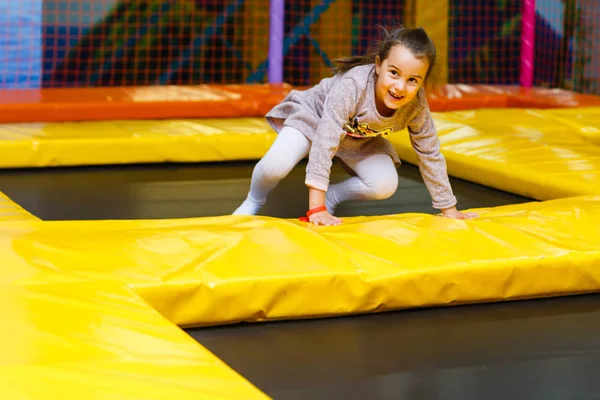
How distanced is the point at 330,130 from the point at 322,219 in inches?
9.0

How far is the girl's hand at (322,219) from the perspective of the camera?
2.22m

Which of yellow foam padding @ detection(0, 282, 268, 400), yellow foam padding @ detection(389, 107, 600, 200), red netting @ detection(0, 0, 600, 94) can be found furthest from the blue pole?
yellow foam padding @ detection(0, 282, 268, 400)

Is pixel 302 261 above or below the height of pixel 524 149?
below

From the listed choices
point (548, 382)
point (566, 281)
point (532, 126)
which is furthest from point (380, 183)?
point (532, 126)

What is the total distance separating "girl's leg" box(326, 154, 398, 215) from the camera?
8.24ft

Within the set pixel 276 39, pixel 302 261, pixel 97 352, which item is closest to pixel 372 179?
pixel 302 261

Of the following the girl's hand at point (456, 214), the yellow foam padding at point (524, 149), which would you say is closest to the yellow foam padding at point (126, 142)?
the yellow foam padding at point (524, 149)

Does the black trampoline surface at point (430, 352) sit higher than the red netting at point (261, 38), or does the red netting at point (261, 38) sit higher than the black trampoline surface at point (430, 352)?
the red netting at point (261, 38)

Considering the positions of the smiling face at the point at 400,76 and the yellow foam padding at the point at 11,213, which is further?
the yellow foam padding at the point at 11,213

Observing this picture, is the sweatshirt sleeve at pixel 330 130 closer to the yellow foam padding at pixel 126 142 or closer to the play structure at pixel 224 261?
the play structure at pixel 224 261

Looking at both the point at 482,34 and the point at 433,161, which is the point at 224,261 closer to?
the point at 433,161

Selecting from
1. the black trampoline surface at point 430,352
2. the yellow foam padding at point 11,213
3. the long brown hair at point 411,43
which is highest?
the long brown hair at point 411,43

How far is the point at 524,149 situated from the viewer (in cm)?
346

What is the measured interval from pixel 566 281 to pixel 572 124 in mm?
1963
